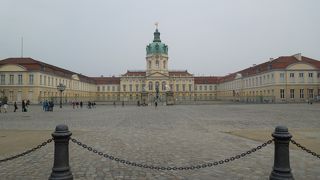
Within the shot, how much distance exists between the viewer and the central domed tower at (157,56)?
108875 mm

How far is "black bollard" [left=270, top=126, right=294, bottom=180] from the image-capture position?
510cm

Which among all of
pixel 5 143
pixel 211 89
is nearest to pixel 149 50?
pixel 211 89

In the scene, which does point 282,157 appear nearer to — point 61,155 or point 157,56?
point 61,155

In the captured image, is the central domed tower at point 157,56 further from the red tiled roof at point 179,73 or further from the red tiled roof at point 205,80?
the red tiled roof at point 205,80

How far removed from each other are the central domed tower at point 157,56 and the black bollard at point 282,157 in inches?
4106

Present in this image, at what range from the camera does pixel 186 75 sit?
11969 cm

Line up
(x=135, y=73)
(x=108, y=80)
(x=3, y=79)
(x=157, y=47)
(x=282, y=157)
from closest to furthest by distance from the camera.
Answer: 1. (x=282, y=157)
2. (x=3, y=79)
3. (x=157, y=47)
4. (x=135, y=73)
5. (x=108, y=80)

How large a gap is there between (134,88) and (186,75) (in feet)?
69.1

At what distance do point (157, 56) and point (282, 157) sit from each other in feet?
344

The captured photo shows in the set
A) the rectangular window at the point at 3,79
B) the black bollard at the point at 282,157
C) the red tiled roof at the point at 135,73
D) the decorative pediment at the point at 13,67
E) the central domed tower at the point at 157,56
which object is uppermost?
the central domed tower at the point at 157,56

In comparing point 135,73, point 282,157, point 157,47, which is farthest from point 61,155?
point 135,73

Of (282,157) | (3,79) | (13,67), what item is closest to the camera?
(282,157)

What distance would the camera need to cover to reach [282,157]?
5.15 meters

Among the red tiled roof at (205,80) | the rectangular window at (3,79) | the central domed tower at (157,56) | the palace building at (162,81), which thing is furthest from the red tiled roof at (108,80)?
the rectangular window at (3,79)
